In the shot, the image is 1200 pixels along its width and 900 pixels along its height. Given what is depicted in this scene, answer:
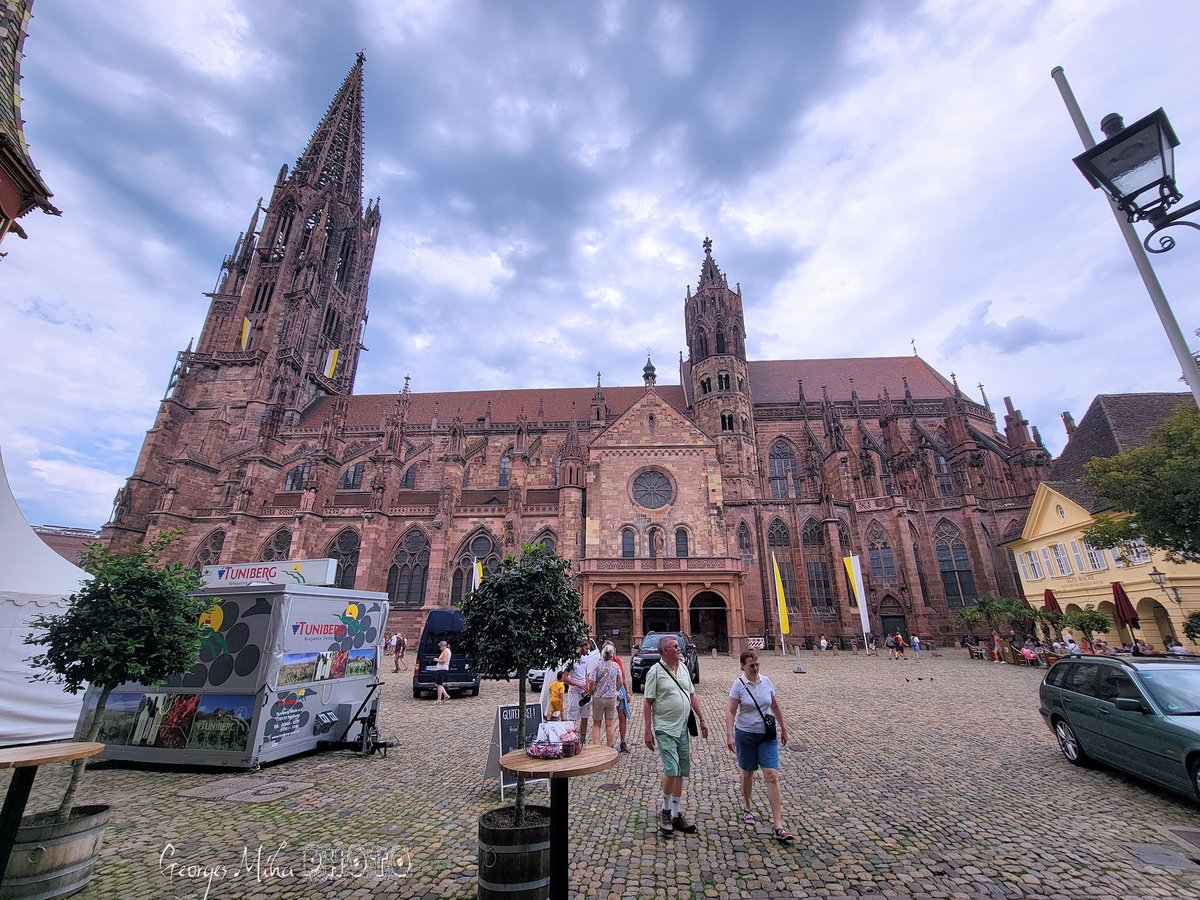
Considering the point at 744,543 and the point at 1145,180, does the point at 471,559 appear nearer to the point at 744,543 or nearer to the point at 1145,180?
the point at 744,543

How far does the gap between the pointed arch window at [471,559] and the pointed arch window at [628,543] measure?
7413 millimetres

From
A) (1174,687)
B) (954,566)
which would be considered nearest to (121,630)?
(1174,687)

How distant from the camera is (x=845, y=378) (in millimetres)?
40875

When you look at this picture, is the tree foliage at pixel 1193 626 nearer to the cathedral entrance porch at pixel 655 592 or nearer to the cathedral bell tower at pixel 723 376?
the cathedral entrance porch at pixel 655 592

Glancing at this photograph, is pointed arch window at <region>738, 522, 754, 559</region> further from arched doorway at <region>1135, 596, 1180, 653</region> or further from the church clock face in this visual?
arched doorway at <region>1135, 596, 1180, 653</region>

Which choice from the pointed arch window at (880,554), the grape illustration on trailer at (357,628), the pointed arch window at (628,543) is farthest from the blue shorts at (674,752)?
the pointed arch window at (880,554)

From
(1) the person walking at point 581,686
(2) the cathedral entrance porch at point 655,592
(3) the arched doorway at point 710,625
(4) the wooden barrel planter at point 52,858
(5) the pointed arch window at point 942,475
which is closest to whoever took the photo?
(4) the wooden barrel planter at point 52,858

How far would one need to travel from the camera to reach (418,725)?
1036 cm

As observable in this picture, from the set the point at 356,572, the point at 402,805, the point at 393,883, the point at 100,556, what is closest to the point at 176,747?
the point at 100,556

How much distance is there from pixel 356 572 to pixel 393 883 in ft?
92.4

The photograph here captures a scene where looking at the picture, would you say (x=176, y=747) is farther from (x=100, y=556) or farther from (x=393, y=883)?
(x=393, y=883)

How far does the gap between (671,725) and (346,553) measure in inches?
1201

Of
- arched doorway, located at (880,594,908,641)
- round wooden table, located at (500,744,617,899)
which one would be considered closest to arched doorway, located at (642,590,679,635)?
arched doorway, located at (880,594,908,641)

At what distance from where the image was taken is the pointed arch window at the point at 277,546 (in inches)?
1211
